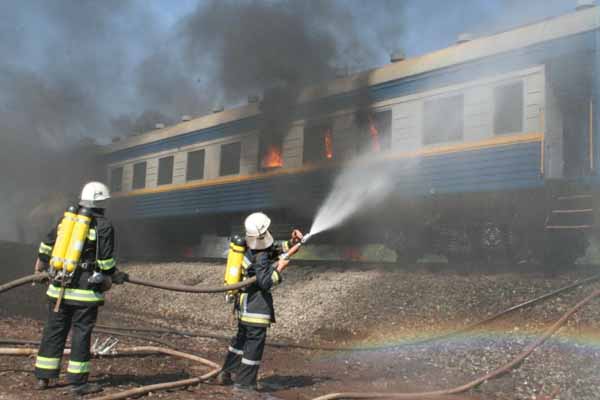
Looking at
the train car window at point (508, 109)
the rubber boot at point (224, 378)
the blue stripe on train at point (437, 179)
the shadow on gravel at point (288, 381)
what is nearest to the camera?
the rubber boot at point (224, 378)

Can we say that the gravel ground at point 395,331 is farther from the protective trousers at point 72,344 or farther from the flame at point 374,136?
the flame at point 374,136

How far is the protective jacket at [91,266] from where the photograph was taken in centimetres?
420

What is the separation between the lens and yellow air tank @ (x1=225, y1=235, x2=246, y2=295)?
15.2ft

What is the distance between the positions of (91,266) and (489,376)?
344 cm

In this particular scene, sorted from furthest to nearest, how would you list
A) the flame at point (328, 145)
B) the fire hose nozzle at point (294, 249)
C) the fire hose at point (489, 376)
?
the flame at point (328, 145)
the fire hose nozzle at point (294, 249)
the fire hose at point (489, 376)

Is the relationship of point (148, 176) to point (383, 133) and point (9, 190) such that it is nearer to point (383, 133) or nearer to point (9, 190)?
point (383, 133)

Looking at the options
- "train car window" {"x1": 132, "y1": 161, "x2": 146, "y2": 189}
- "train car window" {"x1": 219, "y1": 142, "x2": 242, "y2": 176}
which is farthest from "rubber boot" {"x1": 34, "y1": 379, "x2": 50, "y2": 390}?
"train car window" {"x1": 132, "y1": 161, "x2": 146, "y2": 189}

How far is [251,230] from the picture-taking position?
4.63 m

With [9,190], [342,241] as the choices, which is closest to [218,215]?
[342,241]

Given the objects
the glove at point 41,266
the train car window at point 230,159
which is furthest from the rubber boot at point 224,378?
the train car window at point 230,159

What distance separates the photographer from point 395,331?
689 cm

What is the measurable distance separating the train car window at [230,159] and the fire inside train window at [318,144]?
2.21 meters

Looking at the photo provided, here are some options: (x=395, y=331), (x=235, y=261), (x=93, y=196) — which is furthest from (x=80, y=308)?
(x=395, y=331)

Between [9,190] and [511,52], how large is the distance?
68.1 ft
